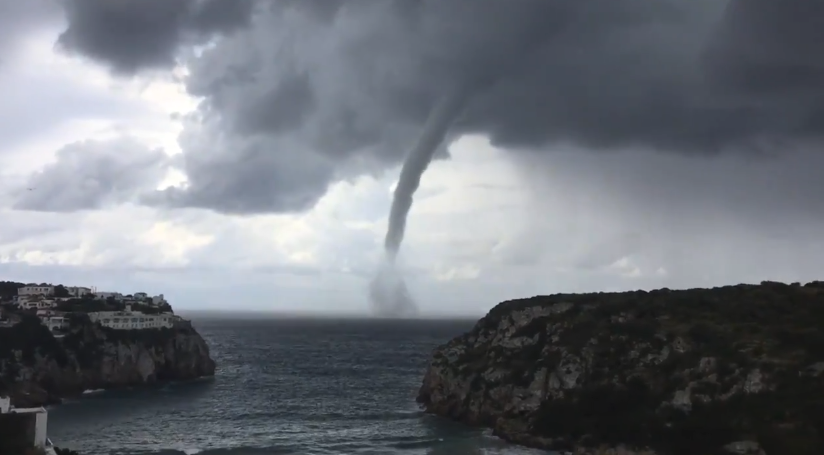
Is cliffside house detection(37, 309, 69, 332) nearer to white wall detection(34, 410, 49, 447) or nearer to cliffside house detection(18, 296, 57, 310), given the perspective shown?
cliffside house detection(18, 296, 57, 310)

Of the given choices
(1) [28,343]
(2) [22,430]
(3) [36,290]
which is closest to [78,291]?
(3) [36,290]

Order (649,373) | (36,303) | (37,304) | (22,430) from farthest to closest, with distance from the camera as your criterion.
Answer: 1. (36,303)
2. (37,304)
3. (649,373)
4. (22,430)

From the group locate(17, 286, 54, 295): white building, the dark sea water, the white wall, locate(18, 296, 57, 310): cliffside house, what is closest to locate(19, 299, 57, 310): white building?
locate(18, 296, 57, 310): cliffside house

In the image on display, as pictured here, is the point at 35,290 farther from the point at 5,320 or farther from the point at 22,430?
the point at 22,430

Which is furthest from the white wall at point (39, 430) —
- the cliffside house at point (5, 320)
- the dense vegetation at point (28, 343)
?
the cliffside house at point (5, 320)

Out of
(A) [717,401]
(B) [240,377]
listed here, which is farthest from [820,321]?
(B) [240,377]

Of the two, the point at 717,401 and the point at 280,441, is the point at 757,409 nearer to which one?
the point at 717,401

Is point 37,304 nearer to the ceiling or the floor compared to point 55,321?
nearer to the ceiling
